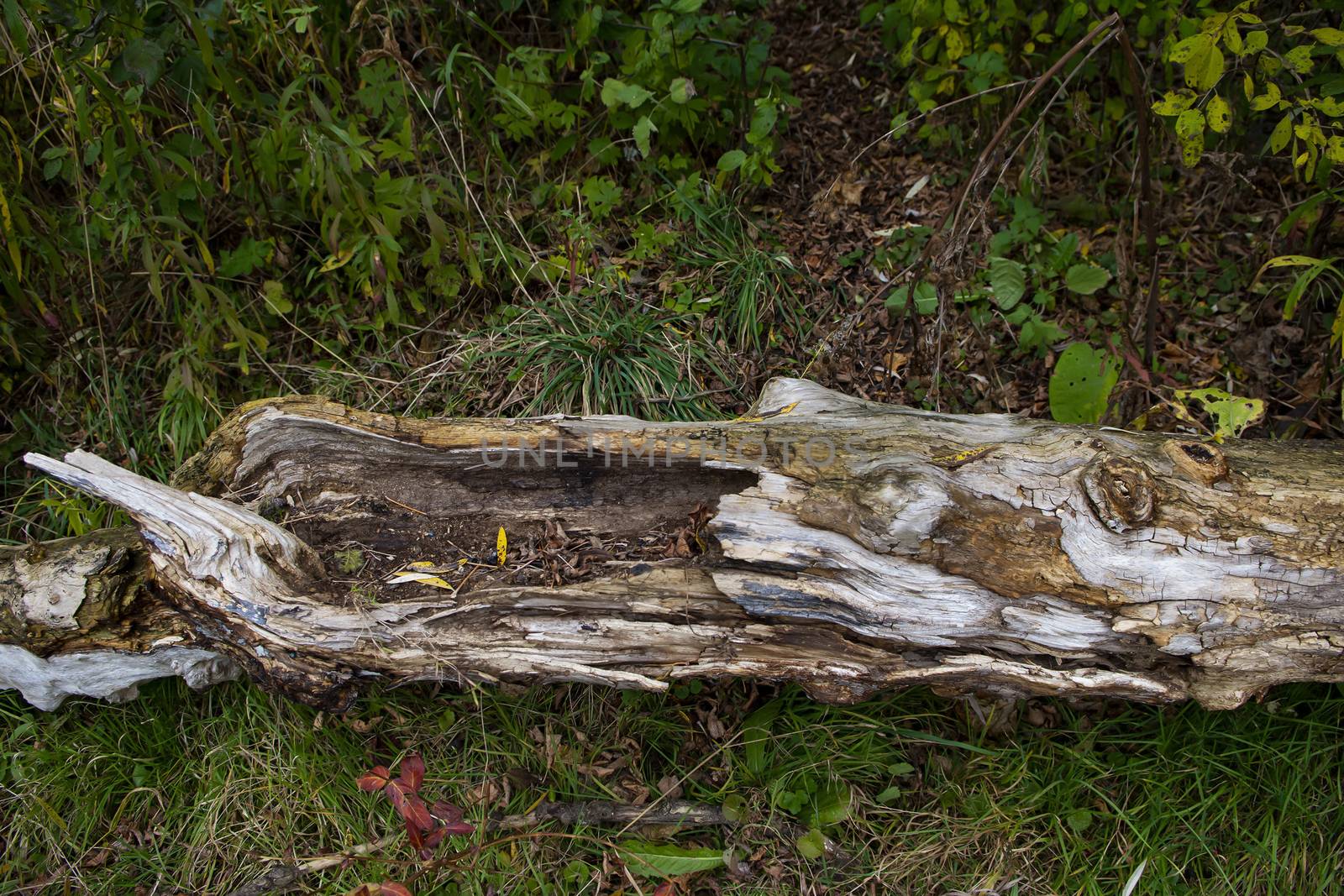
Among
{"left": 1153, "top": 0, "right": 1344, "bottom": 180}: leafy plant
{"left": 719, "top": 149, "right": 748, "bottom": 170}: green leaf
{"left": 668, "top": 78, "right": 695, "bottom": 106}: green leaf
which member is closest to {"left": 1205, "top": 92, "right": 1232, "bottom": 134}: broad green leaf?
{"left": 1153, "top": 0, "right": 1344, "bottom": 180}: leafy plant

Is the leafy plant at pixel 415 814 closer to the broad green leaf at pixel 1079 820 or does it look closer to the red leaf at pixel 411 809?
the red leaf at pixel 411 809

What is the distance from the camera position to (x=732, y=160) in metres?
3.43

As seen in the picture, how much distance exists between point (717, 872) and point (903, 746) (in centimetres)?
70

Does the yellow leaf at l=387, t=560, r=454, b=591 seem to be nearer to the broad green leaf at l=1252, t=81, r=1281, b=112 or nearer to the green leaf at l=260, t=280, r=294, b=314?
the green leaf at l=260, t=280, r=294, b=314

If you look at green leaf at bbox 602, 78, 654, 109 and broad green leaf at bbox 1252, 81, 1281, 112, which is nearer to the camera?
broad green leaf at bbox 1252, 81, 1281, 112

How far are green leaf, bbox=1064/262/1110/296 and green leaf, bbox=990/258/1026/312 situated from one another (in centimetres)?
18

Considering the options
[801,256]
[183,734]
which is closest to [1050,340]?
[801,256]

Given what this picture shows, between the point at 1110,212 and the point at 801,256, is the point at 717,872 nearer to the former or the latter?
the point at 801,256

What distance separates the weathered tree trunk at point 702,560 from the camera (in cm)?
210

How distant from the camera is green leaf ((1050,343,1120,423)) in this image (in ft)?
8.89

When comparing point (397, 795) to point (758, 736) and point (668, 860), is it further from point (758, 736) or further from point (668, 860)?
point (758, 736)

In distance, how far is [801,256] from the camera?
144 inches

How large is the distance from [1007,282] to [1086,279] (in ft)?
0.95

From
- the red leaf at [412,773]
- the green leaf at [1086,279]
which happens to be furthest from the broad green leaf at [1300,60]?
the red leaf at [412,773]
